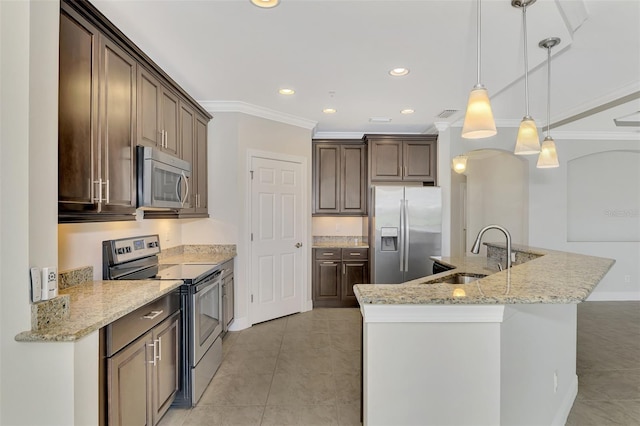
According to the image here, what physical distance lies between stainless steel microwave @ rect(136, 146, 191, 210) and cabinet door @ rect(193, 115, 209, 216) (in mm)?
576

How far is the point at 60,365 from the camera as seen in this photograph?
1.38 metres

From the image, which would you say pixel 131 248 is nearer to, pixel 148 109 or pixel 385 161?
pixel 148 109

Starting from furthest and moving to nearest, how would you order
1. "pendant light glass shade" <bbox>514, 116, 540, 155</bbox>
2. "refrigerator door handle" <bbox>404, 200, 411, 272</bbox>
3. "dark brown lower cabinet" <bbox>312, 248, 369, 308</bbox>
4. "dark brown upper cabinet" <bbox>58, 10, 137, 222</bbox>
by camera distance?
Result: 1. "dark brown lower cabinet" <bbox>312, 248, 369, 308</bbox>
2. "refrigerator door handle" <bbox>404, 200, 411, 272</bbox>
3. "pendant light glass shade" <bbox>514, 116, 540, 155</bbox>
4. "dark brown upper cabinet" <bbox>58, 10, 137, 222</bbox>

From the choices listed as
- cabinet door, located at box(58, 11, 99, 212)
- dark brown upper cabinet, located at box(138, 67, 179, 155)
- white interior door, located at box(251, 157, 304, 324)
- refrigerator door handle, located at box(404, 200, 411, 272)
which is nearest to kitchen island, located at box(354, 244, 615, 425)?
cabinet door, located at box(58, 11, 99, 212)

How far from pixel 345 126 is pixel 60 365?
4.33 meters

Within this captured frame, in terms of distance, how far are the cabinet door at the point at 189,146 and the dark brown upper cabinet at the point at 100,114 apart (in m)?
0.49

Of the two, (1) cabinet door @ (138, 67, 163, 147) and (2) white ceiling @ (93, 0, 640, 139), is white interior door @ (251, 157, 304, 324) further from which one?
(1) cabinet door @ (138, 67, 163, 147)

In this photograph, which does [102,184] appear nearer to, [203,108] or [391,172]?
[203,108]

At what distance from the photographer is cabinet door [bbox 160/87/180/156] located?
9.64 ft

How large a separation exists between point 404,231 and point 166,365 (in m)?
3.29

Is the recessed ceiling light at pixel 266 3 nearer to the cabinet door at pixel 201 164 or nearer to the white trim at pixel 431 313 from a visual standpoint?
the white trim at pixel 431 313

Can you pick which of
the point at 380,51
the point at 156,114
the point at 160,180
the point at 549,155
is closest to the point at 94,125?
the point at 160,180

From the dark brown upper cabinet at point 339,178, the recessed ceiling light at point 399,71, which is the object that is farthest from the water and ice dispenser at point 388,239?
the recessed ceiling light at point 399,71

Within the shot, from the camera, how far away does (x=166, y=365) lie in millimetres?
2197
